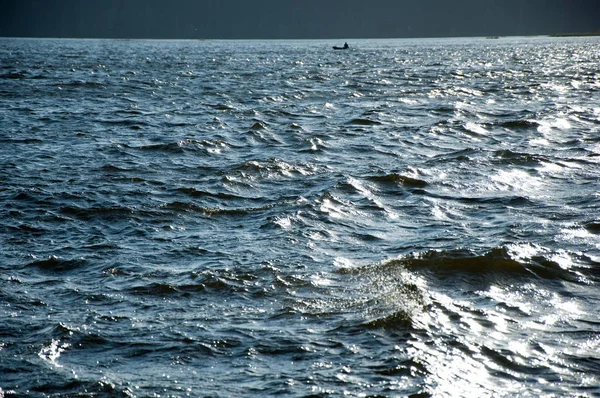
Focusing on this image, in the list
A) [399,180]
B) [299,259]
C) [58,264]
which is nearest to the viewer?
[58,264]

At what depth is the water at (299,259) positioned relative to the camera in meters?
5.88

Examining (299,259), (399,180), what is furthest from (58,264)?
(399,180)

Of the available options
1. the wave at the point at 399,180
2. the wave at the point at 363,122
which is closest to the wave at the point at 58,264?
the wave at the point at 399,180

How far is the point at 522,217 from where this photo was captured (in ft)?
34.3

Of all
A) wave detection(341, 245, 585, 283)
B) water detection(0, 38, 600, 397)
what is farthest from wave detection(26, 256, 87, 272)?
wave detection(341, 245, 585, 283)

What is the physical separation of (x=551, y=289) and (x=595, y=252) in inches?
56.5

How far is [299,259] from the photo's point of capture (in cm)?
870

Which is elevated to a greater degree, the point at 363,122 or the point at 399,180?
the point at 363,122

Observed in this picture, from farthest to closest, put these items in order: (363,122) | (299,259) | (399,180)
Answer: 1. (363,122)
2. (399,180)
3. (299,259)

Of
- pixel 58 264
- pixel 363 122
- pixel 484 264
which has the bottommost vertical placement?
pixel 58 264

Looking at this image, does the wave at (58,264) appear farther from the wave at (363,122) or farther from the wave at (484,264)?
the wave at (363,122)

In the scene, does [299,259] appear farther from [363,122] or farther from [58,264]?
[363,122]

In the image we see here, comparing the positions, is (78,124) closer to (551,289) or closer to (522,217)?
(522,217)

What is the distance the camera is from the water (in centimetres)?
588
